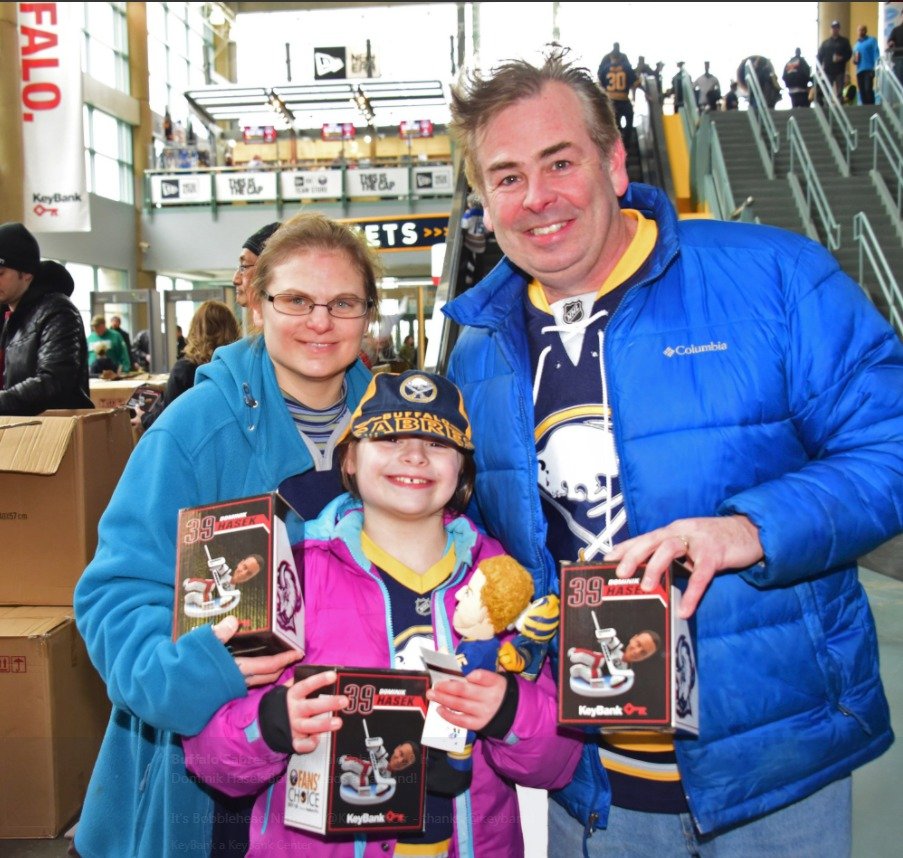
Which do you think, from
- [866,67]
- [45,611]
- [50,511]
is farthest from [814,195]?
[45,611]

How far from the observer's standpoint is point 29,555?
360 centimetres

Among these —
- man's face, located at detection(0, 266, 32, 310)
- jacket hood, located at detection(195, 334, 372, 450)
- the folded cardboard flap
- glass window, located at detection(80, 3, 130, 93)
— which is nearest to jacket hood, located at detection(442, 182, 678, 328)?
jacket hood, located at detection(195, 334, 372, 450)

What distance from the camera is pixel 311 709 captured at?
5.23ft

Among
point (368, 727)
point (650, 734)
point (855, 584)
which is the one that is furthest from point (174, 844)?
point (855, 584)

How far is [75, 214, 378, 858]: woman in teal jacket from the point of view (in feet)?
5.51

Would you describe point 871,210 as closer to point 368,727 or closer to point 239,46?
point 368,727

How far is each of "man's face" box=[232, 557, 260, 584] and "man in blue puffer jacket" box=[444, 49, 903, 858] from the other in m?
0.55

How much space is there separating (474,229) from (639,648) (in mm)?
8510

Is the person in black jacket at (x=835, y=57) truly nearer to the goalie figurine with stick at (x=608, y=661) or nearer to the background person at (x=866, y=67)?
the background person at (x=866, y=67)

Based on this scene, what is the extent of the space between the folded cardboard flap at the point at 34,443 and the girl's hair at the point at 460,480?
5.79 ft

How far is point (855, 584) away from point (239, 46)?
3552cm

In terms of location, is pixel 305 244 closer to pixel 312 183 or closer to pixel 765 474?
pixel 765 474

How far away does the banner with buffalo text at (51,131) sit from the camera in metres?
13.8

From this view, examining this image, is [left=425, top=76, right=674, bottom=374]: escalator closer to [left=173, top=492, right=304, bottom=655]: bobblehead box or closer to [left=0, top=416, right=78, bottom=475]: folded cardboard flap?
[left=0, top=416, right=78, bottom=475]: folded cardboard flap
